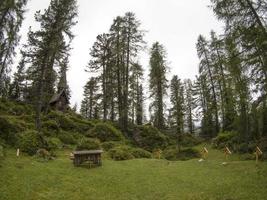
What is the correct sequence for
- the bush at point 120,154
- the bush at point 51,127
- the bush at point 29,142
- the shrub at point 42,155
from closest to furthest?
the shrub at point 42,155 → the bush at point 29,142 → the bush at point 120,154 → the bush at point 51,127

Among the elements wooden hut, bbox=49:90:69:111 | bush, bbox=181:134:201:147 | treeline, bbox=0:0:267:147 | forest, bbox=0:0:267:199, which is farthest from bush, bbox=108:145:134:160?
wooden hut, bbox=49:90:69:111

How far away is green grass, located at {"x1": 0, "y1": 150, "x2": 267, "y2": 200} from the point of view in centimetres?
1076

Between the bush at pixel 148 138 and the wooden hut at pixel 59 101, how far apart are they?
49.8ft

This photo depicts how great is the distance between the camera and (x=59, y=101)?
42250mm

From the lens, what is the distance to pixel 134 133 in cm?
3138

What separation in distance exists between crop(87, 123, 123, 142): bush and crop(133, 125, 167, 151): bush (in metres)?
2.47

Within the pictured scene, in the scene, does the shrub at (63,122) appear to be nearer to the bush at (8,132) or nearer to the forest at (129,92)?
the forest at (129,92)

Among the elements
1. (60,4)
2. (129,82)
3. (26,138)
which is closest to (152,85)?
(129,82)

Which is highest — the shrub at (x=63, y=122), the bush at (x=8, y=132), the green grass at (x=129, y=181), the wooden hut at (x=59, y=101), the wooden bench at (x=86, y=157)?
the wooden hut at (x=59, y=101)

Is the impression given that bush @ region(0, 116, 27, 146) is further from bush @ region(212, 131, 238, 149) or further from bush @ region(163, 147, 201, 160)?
bush @ region(212, 131, 238, 149)

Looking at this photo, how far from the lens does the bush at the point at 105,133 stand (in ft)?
91.3

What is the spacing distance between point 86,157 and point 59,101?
2705 centimetres

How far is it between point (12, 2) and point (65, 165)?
10.7m

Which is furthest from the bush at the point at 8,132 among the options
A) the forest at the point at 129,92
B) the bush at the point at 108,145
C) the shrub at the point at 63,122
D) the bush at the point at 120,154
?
the shrub at the point at 63,122
